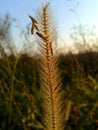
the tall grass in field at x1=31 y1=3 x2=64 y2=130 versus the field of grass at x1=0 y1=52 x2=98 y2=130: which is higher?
the tall grass in field at x1=31 y1=3 x2=64 y2=130

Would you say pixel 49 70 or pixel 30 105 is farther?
pixel 30 105

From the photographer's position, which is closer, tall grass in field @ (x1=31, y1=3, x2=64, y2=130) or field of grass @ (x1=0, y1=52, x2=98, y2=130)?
tall grass in field @ (x1=31, y1=3, x2=64, y2=130)

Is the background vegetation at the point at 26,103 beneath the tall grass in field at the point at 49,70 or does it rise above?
beneath

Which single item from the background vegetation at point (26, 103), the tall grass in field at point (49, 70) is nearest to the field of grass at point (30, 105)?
the background vegetation at point (26, 103)

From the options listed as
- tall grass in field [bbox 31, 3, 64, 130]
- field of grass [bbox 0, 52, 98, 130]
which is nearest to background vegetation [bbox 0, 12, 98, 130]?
field of grass [bbox 0, 52, 98, 130]

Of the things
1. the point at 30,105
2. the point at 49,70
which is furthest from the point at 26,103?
the point at 49,70

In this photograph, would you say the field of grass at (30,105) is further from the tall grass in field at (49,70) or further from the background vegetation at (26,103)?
the tall grass in field at (49,70)

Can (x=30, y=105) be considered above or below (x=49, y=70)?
below

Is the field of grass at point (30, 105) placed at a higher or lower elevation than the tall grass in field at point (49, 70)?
lower

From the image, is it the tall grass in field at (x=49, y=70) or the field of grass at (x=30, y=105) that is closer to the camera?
the tall grass in field at (x=49, y=70)

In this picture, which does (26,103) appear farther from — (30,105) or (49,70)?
(49,70)

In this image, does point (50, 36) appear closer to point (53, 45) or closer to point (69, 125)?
point (53, 45)

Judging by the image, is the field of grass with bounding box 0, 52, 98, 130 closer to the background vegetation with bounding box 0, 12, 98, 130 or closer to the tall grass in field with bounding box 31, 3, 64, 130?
the background vegetation with bounding box 0, 12, 98, 130
